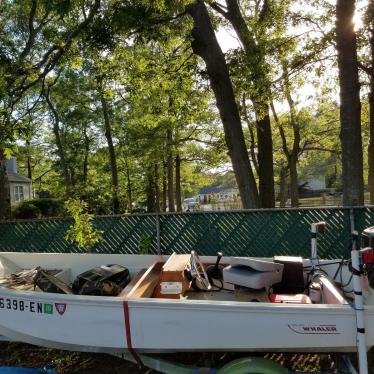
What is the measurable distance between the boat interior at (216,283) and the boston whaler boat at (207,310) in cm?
1

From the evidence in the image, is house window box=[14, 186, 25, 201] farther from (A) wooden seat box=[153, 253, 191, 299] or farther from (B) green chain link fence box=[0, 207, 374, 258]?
(A) wooden seat box=[153, 253, 191, 299]

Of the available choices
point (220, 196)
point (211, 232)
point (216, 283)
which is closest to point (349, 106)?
point (211, 232)

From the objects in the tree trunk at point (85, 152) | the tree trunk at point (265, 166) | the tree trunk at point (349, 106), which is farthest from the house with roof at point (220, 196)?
the tree trunk at point (349, 106)

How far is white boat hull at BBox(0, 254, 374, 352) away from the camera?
3182 mm

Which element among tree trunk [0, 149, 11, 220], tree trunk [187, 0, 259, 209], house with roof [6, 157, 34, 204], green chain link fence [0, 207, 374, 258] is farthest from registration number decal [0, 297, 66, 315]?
house with roof [6, 157, 34, 204]

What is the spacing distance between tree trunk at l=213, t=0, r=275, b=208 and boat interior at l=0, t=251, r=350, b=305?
231 inches

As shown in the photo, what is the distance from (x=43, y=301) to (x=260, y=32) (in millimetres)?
9242

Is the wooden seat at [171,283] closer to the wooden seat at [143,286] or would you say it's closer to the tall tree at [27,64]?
the wooden seat at [143,286]

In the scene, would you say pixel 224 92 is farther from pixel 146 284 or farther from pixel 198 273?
pixel 146 284

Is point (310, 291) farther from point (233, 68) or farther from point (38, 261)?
point (233, 68)

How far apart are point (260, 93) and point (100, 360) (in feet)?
25.5

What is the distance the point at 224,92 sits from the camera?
9.94 metres

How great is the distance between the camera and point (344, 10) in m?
7.55

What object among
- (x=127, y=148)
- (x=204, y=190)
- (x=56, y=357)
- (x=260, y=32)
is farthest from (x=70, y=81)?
(x=204, y=190)
